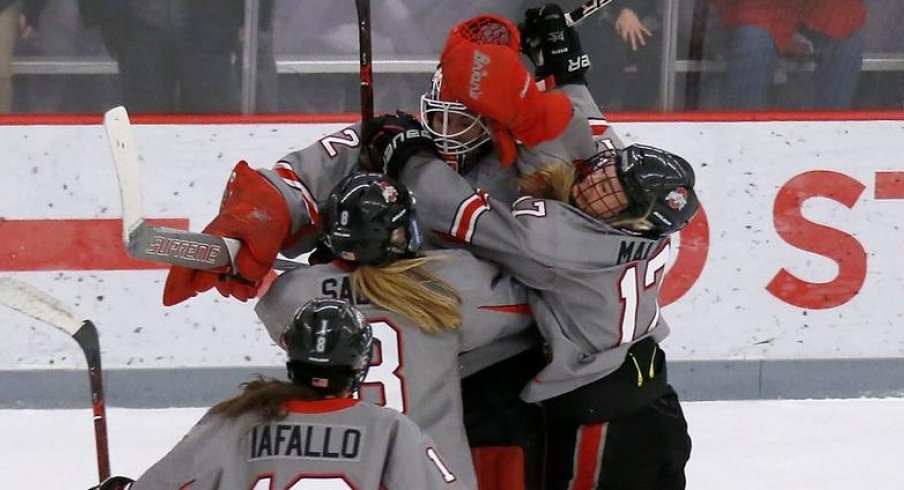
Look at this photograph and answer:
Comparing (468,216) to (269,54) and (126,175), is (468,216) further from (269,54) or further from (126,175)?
(269,54)

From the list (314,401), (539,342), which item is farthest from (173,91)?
(314,401)

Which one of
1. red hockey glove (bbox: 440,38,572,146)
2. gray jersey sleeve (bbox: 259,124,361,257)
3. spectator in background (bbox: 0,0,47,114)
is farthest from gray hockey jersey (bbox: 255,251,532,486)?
spectator in background (bbox: 0,0,47,114)

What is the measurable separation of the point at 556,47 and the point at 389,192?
0.54 metres

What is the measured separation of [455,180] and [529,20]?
0.43 m

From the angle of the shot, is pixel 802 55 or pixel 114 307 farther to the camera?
pixel 802 55

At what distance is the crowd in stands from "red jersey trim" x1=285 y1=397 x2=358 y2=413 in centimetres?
252

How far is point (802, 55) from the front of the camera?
15.7 ft

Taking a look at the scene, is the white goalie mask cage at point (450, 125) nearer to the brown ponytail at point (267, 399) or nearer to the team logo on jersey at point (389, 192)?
the team logo on jersey at point (389, 192)

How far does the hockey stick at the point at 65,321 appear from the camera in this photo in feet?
8.00

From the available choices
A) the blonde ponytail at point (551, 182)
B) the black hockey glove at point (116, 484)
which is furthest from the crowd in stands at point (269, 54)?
the black hockey glove at point (116, 484)

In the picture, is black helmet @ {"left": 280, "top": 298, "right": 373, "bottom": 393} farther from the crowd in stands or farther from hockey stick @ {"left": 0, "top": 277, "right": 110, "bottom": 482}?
the crowd in stands

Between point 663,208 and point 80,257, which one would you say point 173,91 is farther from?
point 663,208

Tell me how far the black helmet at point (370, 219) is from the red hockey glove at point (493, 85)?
17 centimetres

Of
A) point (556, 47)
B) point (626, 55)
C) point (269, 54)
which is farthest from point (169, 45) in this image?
point (556, 47)
